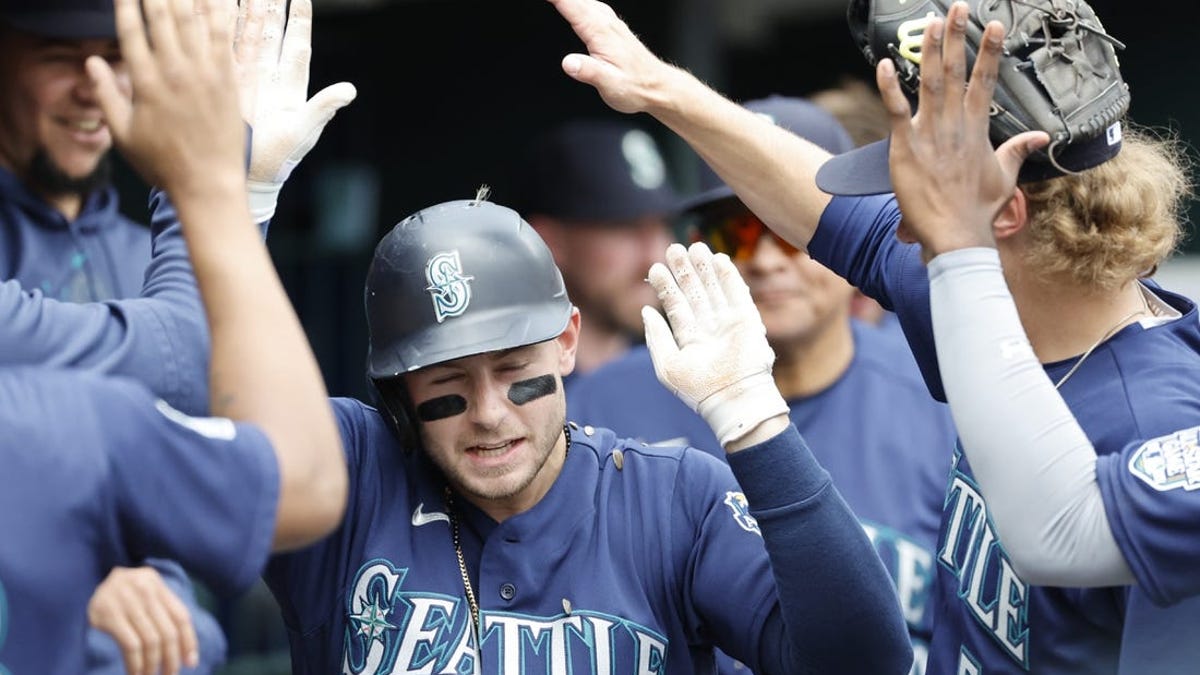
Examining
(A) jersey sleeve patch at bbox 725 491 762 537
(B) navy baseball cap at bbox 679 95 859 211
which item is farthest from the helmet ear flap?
(B) navy baseball cap at bbox 679 95 859 211

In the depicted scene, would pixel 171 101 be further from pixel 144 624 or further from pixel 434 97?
pixel 434 97

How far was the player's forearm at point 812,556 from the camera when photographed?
8.38ft

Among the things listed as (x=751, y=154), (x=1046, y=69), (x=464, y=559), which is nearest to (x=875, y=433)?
(x=751, y=154)

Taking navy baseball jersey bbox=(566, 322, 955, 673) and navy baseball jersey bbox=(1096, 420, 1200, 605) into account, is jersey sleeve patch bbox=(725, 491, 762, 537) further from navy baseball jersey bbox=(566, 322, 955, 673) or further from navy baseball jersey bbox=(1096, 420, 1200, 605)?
navy baseball jersey bbox=(566, 322, 955, 673)

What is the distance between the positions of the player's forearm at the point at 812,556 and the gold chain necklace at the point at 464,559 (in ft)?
1.64

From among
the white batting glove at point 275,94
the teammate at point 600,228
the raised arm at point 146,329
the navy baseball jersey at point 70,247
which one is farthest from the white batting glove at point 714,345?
the teammate at point 600,228

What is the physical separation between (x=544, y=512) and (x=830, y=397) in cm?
148

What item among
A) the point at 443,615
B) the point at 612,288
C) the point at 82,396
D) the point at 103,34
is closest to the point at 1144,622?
the point at 443,615

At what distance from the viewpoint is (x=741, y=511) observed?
9.32 ft

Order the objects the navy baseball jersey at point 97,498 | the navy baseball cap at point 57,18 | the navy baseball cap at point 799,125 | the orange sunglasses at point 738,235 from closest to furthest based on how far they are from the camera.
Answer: the navy baseball jersey at point 97,498 → the navy baseball cap at point 57,18 → the navy baseball cap at point 799,125 → the orange sunglasses at point 738,235

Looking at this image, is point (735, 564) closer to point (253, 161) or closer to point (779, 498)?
point (779, 498)

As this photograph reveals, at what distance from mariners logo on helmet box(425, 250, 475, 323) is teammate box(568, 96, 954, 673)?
1.30 metres

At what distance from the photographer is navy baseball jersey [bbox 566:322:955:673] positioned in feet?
12.7

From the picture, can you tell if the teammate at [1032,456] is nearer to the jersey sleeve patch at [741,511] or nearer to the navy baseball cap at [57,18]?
the jersey sleeve patch at [741,511]
